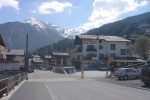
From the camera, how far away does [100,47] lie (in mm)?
119812

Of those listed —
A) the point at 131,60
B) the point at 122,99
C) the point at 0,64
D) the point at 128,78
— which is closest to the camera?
the point at 122,99

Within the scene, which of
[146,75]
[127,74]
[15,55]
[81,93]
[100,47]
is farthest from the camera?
[15,55]

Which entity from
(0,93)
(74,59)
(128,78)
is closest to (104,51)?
(74,59)

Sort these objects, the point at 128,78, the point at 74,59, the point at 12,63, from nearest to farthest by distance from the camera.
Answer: the point at 128,78 → the point at 12,63 → the point at 74,59

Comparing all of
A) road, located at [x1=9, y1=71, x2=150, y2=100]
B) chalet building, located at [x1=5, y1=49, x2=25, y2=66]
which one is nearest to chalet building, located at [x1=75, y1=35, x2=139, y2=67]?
chalet building, located at [x1=5, y1=49, x2=25, y2=66]

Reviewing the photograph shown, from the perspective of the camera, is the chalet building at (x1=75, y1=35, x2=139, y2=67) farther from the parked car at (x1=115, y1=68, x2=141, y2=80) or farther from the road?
the road

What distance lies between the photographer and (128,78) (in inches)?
2149

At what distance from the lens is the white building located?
11775 centimetres

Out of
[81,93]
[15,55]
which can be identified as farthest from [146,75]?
[15,55]

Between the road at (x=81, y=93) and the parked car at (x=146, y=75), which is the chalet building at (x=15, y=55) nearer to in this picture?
the road at (x=81, y=93)

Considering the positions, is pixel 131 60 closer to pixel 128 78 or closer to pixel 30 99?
pixel 128 78

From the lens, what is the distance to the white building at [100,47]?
11775cm

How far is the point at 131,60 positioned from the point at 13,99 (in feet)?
309

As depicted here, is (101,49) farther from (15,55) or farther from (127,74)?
(127,74)
